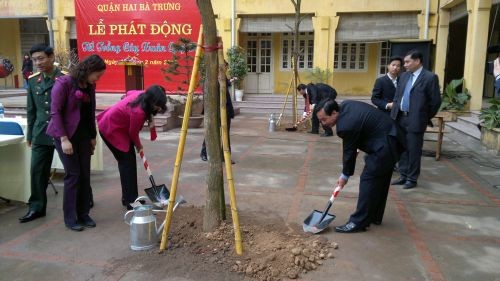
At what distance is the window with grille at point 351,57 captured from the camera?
1645 centimetres

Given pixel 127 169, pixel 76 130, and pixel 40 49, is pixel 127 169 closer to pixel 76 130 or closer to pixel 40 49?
pixel 76 130

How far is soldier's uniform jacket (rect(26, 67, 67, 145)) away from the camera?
13.6ft

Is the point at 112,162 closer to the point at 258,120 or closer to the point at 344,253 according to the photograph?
the point at 344,253

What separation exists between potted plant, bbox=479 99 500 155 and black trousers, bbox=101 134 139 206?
6449mm

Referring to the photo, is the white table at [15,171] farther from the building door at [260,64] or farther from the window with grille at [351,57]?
the window with grille at [351,57]

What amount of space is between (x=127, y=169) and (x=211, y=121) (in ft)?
4.45

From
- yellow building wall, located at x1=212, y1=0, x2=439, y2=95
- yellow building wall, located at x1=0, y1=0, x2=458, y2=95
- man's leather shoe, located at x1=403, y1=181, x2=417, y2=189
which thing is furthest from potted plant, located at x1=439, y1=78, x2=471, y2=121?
man's leather shoe, located at x1=403, y1=181, x2=417, y2=189

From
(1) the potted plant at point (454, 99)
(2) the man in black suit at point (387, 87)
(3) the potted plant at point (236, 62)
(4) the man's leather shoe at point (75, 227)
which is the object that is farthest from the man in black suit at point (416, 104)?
(3) the potted plant at point (236, 62)

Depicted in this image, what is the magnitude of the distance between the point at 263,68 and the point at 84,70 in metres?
13.6

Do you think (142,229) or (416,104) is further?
(416,104)

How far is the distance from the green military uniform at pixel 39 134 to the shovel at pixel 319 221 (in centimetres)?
266

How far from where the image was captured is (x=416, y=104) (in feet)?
17.8

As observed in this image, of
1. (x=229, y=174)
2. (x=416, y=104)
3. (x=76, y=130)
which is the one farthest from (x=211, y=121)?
(x=416, y=104)

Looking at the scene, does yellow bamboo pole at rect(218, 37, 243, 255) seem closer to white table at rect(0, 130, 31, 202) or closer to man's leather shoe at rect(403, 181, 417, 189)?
white table at rect(0, 130, 31, 202)
